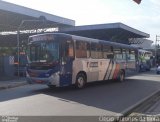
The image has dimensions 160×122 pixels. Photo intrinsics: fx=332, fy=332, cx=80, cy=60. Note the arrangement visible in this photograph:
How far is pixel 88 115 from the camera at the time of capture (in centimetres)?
991

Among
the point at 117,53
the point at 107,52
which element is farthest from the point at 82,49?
the point at 117,53

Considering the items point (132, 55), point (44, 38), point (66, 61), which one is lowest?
point (66, 61)

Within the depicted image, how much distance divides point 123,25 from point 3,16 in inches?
651

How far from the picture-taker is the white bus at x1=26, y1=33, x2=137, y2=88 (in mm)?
15797

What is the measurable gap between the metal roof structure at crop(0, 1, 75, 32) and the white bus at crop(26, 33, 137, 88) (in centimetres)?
1276

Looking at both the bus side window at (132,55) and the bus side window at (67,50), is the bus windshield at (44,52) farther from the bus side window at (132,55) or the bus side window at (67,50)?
the bus side window at (132,55)

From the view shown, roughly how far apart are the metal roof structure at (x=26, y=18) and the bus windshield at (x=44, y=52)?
14.2 meters

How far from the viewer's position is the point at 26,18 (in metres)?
35.7

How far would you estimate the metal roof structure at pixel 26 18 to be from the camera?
101ft

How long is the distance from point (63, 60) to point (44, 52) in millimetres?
1018

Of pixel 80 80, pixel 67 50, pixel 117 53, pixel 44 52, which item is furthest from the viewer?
pixel 117 53

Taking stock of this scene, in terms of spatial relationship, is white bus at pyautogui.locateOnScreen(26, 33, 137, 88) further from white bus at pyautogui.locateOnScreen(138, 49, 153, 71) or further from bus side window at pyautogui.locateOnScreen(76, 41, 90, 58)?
white bus at pyautogui.locateOnScreen(138, 49, 153, 71)

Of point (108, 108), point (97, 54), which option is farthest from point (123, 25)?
point (108, 108)

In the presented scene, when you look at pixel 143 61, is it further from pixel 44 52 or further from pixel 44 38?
pixel 44 52
